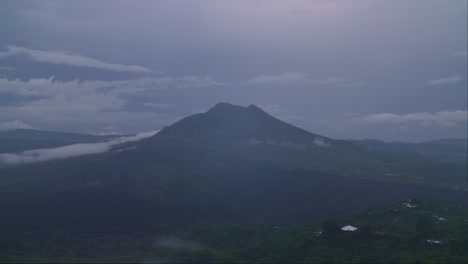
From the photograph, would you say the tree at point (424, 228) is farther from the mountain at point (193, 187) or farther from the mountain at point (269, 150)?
the mountain at point (269, 150)

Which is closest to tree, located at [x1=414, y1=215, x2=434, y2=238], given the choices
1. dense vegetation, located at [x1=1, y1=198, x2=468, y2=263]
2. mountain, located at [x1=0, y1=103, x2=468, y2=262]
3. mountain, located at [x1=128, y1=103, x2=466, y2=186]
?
dense vegetation, located at [x1=1, y1=198, x2=468, y2=263]

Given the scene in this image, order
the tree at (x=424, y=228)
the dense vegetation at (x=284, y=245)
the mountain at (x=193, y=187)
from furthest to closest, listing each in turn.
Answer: the mountain at (x=193, y=187) → the tree at (x=424, y=228) → the dense vegetation at (x=284, y=245)

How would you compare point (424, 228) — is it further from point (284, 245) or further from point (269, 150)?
point (269, 150)

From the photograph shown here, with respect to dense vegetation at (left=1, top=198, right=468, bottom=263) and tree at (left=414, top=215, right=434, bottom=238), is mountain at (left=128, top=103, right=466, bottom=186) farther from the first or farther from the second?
tree at (left=414, top=215, right=434, bottom=238)

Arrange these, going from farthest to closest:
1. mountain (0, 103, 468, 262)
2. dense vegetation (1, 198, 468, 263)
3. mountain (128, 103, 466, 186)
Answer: mountain (128, 103, 466, 186) < mountain (0, 103, 468, 262) < dense vegetation (1, 198, 468, 263)

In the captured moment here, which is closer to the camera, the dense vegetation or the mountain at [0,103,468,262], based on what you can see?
the dense vegetation

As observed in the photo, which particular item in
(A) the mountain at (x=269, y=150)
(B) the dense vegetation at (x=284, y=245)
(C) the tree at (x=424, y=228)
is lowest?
(B) the dense vegetation at (x=284, y=245)

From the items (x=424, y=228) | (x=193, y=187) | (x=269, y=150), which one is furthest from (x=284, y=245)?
(x=269, y=150)

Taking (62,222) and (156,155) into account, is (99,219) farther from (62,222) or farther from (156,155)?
(156,155)

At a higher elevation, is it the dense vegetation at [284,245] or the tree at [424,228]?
the tree at [424,228]

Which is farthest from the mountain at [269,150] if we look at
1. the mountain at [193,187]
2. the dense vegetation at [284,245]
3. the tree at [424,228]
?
the tree at [424,228]

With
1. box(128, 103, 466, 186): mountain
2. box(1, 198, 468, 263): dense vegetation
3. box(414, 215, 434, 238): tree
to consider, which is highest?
box(128, 103, 466, 186): mountain
